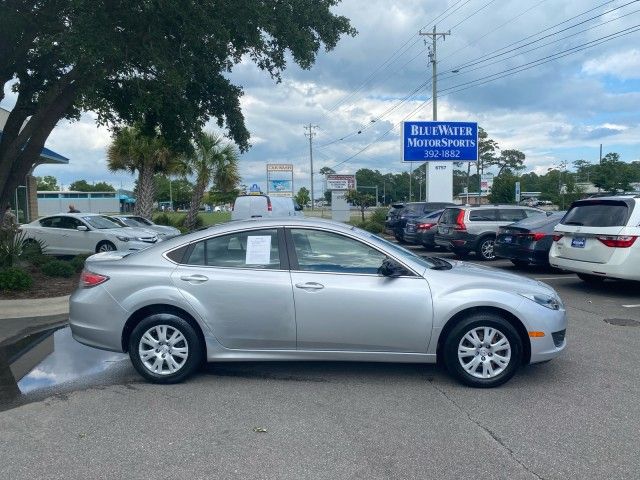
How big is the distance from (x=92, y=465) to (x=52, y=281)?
8.27 metres

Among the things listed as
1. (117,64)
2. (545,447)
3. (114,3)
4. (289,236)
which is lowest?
(545,447)

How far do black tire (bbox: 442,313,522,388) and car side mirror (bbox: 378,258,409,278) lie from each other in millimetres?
720

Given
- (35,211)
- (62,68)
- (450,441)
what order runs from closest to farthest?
(450,441) < (62,68) < (35,211)

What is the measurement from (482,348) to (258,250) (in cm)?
232

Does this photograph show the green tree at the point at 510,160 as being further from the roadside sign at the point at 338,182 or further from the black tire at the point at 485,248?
the black tire at the point at 485,248

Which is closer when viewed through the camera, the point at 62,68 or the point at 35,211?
the point at 62,68

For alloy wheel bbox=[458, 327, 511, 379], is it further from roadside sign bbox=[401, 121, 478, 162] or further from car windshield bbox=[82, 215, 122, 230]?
roadside sign bbox=[401, 121, 478, 162]

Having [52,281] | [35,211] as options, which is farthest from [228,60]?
[35,211]

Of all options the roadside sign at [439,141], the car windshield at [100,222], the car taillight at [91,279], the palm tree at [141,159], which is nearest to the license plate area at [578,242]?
the car taillight at [91,279]

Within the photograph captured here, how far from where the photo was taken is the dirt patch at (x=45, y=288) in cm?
990

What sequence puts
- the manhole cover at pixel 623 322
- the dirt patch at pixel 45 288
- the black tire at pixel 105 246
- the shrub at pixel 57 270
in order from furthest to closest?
the black tire at pixel 105 246
the shrub at pixel 57 270
the dirt patch at pixel 45 288
the manhole cover at pixel 623 322

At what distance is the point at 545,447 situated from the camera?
4.20 metres

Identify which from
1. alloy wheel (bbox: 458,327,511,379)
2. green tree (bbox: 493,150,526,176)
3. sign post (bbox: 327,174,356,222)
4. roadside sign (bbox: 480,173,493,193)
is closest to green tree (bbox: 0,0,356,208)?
alloy wheel (bbox: 458,327,511,379)

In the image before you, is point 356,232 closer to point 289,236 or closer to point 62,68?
point 289,236
